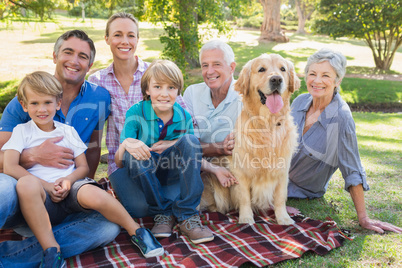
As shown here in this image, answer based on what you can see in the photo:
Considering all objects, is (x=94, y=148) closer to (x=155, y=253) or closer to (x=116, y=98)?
(x=116, y=98)

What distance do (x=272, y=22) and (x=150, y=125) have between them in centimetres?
1992

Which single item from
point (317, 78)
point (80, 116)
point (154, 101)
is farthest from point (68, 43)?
point (317, 78)

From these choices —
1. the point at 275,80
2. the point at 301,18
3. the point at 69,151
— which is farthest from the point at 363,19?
the point at 301,18

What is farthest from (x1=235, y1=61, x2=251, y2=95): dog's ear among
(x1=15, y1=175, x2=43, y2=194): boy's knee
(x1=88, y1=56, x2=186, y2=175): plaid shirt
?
(x1=15, y1=175, x2=43, y2=194): boy's knee

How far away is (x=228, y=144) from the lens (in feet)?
10.3

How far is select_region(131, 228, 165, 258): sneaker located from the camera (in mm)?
2434

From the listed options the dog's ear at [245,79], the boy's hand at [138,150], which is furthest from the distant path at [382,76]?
the boy's hand at [138,150]

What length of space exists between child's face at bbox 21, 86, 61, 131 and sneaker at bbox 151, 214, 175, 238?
120cm

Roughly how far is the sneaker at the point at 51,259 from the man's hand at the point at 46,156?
0.65 meters

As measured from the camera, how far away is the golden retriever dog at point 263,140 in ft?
9.76

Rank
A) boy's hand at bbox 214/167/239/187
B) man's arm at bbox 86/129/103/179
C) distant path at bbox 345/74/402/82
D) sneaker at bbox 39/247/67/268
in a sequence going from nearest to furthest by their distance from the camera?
sneaker at bbox 39/247/67/268 → boy's hand at bbox 214/167/239/187 → man's arm at bbox 86/129/103/179 → distant path at bbox 345/74/402/82

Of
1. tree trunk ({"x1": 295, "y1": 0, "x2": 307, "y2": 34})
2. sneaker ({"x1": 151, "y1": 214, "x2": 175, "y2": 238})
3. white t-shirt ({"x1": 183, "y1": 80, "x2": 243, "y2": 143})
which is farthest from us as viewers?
tree trunk ({"x1": 295, "y1": 0, "x2": 307, "y2": 34})

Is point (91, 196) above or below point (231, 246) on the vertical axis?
above

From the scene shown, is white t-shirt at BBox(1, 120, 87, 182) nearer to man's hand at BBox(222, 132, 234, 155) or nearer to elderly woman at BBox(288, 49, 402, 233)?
man's hand at BBox(222, 132, 234, 155)
